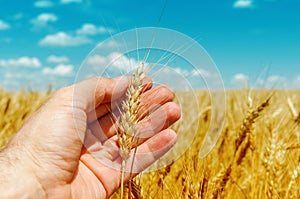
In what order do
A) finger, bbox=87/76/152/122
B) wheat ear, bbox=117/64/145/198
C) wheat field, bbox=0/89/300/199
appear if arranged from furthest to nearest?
finger, bbox=87/76/152/122
wheat field, bbox=0/89/300/199
wheat ear, bbox=117/64/145/198

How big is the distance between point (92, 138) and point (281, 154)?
0.79 m

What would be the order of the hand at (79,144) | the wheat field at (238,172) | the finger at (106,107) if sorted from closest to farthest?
the wheat field at (238,172), the hand at (79,144), the finger at (106,107)

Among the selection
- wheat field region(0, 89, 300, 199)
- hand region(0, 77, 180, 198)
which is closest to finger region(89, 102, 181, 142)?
hand region(0, 77, 180, 198)

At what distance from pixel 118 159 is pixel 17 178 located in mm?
465

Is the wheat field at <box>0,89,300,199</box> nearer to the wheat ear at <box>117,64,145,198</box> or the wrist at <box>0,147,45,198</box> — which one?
the wheat ear at <box>117,64,145,198</box>

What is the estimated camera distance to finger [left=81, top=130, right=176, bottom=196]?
5.83ft

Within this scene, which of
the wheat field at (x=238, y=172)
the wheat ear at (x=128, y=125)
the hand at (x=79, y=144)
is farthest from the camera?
the hand at (x=79, y=144)

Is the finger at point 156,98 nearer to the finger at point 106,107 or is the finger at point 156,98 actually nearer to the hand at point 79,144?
the hand at point 79,144

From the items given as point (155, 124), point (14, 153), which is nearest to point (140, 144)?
point (155, 124)

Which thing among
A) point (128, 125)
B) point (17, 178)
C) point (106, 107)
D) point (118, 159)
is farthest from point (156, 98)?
point (17, 178)

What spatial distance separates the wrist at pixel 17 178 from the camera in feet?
4.89

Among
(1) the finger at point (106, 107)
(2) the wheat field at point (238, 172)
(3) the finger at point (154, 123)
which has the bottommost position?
(2) the wheat field at point (238, 172)

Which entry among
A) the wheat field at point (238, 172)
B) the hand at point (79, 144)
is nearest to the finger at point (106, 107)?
the hand at point (79, 144)

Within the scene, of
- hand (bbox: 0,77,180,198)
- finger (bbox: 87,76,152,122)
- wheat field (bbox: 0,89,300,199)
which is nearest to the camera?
wheat field (bbox: 0,89,300,199)
